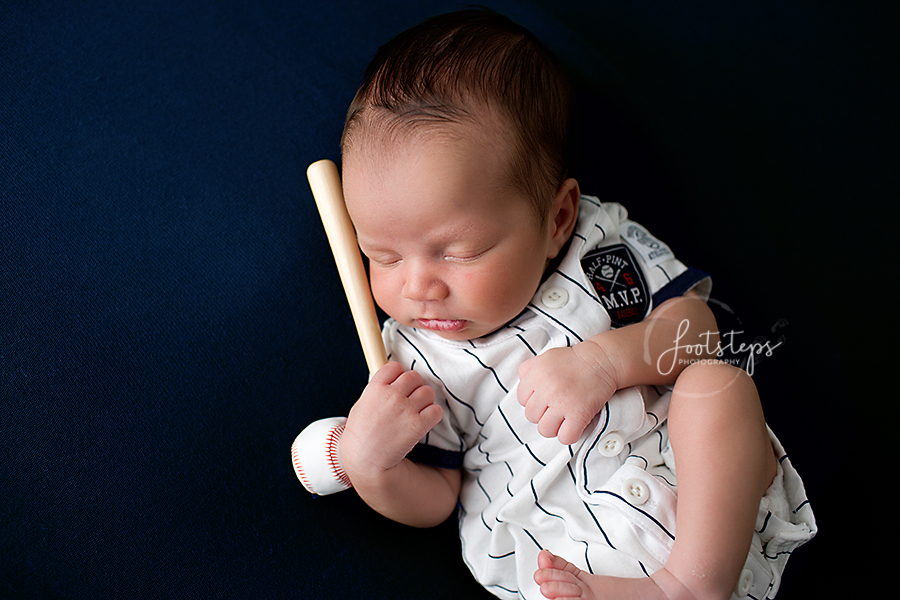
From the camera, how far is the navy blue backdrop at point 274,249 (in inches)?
28.6

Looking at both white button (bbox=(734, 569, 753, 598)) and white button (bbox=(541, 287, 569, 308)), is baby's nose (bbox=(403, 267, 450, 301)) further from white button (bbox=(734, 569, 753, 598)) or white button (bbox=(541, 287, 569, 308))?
white button (bbox=(734, 569, 753, 598))

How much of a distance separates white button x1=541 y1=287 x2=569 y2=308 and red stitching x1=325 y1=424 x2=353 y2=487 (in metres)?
0.34

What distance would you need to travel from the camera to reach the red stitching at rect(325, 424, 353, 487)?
750mm

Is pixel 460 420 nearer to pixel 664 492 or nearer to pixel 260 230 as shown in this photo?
pixel 664 492

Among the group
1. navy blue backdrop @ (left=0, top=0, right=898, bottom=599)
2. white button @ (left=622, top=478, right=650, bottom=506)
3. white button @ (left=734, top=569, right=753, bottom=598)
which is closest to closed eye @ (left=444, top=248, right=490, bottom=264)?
navy blue backdrop @ (left=0, top=0, right=898, bottom=599)

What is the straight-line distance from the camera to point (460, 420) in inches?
34.2

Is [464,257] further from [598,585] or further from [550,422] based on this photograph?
[598,585]

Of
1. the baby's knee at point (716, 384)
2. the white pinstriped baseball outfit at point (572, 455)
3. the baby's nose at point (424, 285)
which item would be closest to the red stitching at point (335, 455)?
the white pinstriped baseball outfit at point (572, 455)

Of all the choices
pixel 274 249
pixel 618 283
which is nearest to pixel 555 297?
pixel 618 283

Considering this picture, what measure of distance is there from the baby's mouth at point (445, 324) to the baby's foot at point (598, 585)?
0.99 ft

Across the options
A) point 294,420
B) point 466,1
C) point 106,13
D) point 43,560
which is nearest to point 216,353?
point 294,420

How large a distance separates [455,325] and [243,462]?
1.14ft

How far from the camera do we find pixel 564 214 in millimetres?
833

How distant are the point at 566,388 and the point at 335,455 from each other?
31 centimetres
